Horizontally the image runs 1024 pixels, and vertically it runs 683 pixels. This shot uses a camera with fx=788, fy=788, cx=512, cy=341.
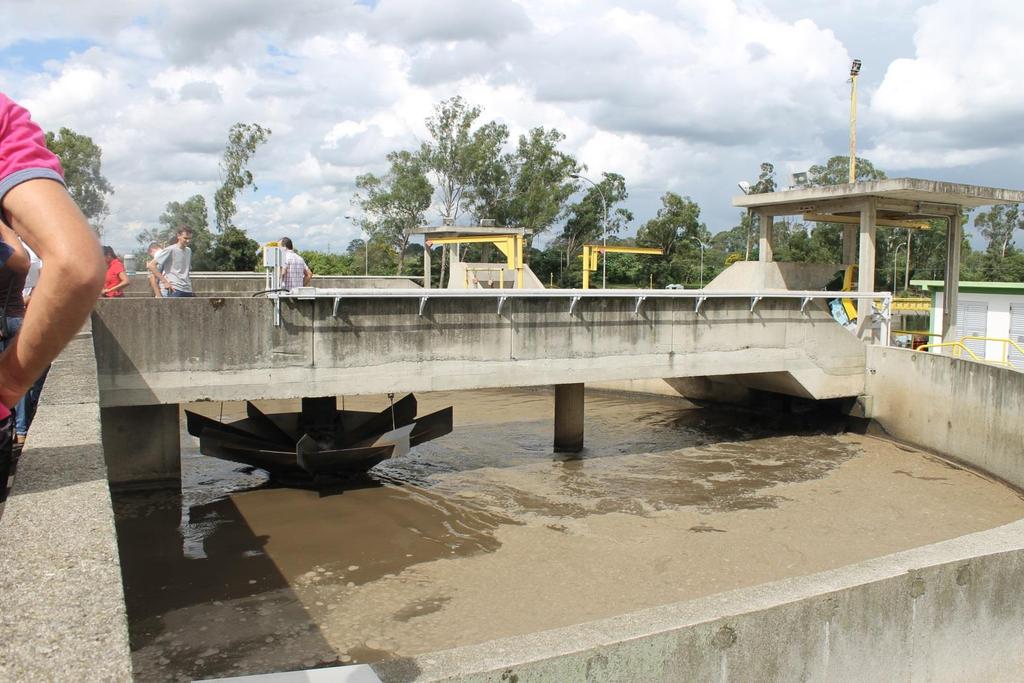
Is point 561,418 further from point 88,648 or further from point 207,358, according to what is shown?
point 88,648

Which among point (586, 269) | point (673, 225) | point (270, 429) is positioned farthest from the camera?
point (673, 225)

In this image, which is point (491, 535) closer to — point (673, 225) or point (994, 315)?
point (994, 315)

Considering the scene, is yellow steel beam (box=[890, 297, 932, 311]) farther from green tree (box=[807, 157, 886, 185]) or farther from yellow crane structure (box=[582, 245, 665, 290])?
green tree (box=[807, 157, 886, 185])

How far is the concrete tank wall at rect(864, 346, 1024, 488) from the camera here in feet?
42.0

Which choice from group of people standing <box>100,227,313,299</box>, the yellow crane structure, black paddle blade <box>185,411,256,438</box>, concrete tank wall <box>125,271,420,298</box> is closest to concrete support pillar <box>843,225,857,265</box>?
the yellow crane structure

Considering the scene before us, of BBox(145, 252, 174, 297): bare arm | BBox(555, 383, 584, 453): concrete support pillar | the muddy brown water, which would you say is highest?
BBox(145, 252, 174, 297): bare arm

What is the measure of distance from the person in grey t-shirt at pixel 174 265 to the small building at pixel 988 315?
1688 cm

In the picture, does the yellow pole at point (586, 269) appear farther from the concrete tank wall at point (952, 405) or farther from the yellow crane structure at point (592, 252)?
the concrete tank wall at point (952, 405)

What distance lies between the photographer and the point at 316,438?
12.6 meters

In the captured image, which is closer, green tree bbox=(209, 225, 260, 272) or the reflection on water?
the reflection on water

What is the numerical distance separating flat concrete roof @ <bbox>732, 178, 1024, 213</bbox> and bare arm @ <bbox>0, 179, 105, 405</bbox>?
17541mm

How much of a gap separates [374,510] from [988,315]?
17240 millimetres

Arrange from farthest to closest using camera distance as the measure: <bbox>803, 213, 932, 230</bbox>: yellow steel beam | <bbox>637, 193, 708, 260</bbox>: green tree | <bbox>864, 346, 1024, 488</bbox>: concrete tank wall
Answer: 1. <bbox>637, 193, 708, 260</bbox>: green tree
2. <bbox>803, 213, 932, 230</bbox>: yellow steel beam
3. <bbox>864, 346, 1024, 488</bbox>: concrete tank wall

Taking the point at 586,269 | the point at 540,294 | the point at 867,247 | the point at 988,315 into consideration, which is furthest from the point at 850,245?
the point at 540,294
